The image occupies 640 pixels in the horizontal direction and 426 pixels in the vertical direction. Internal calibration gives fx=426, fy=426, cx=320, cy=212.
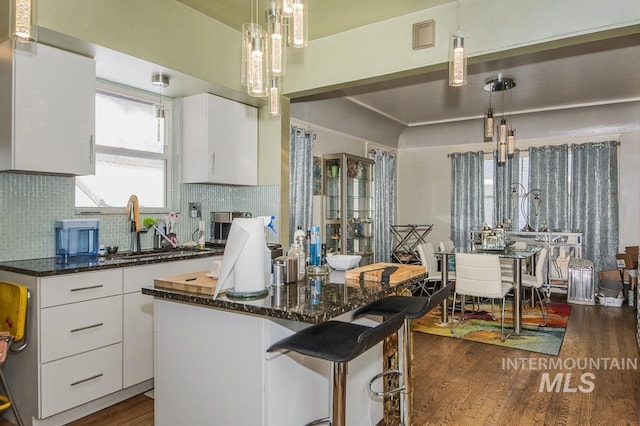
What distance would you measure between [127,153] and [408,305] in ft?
8.85

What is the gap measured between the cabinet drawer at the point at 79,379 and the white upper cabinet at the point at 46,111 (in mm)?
1199

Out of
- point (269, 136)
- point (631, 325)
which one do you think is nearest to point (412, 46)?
point (269, 136)

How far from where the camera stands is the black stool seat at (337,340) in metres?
1.49

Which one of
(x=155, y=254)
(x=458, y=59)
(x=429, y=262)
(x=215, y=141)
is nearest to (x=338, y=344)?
(x=458, y=59)

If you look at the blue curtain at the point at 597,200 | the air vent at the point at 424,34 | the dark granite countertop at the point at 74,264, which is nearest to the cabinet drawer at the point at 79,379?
the dark granite countertop at the point at 74,264

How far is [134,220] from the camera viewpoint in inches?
133

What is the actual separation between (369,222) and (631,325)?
3.40 meters

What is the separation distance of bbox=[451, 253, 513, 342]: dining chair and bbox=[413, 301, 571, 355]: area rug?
0.40 ft

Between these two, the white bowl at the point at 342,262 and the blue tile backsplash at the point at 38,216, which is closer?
the white bowl at the point at 342,262

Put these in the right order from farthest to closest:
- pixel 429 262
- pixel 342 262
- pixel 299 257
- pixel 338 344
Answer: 1. pixel 429 262
2. pixel 342 262
3. pixel 299 257
4. pixel 338 344

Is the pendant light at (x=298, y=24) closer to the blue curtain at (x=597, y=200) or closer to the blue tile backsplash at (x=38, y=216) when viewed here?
the blue tile backsplash at (x=38, y=216)

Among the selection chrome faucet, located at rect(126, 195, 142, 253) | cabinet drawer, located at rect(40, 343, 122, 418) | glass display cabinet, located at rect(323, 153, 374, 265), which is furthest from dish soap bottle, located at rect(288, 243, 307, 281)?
glass display cabinet, located at rect(323, 153, 374, 265)

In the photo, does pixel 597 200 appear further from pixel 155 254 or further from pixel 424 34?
pixel 155 254

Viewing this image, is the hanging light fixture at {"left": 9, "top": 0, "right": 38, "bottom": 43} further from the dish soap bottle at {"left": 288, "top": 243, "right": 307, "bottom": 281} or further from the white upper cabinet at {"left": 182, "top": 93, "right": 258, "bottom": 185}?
the white upper cabinet at {"left": 182, "top": 93, "right": 258, "bottom": 185}
